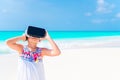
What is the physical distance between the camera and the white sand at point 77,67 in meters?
5.60

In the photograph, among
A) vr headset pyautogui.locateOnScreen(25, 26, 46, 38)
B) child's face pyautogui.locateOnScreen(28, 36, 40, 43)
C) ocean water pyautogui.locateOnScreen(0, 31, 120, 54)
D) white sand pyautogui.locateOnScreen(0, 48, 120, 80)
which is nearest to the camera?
vr headset pyautogui.locateOnScreen(25, 26, 46, 38)

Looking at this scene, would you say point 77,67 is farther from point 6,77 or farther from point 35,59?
point 35,59

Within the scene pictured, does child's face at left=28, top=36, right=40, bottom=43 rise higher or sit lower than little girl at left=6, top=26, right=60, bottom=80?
higher

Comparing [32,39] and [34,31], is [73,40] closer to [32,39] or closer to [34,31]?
[32,39]

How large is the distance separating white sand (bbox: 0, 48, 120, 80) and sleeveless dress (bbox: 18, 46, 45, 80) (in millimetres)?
2816

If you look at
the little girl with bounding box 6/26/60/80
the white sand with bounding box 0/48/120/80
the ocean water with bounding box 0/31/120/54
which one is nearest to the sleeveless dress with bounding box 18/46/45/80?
the little girl with bounding box 6/26/60/80

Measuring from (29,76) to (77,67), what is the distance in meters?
3.70

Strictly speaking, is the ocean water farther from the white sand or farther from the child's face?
the child's face

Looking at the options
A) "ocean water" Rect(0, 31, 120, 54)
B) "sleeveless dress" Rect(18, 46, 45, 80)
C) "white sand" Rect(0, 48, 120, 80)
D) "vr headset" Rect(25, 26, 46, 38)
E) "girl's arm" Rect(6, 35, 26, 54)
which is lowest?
"ocean water" Rect(0, 31, 120, 54)

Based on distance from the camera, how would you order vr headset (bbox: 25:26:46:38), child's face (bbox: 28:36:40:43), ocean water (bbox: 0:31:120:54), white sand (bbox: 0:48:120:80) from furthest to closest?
ocean water (bbox: 0:31:120:54) < white sand (bbox: 0:48:120:80) < child's face (bbox: 28:36:40:43) < vr headset (bbox: 25:26:46:38)

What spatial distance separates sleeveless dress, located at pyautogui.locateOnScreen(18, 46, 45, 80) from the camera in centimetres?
263

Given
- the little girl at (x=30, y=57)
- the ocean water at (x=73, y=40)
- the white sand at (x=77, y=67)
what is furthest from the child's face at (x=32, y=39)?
the ocean water at (x=73, y=40)

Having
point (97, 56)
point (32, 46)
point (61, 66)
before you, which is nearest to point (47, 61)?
point (61, 66)

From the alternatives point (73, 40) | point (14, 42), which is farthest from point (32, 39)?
point (73, 40)
